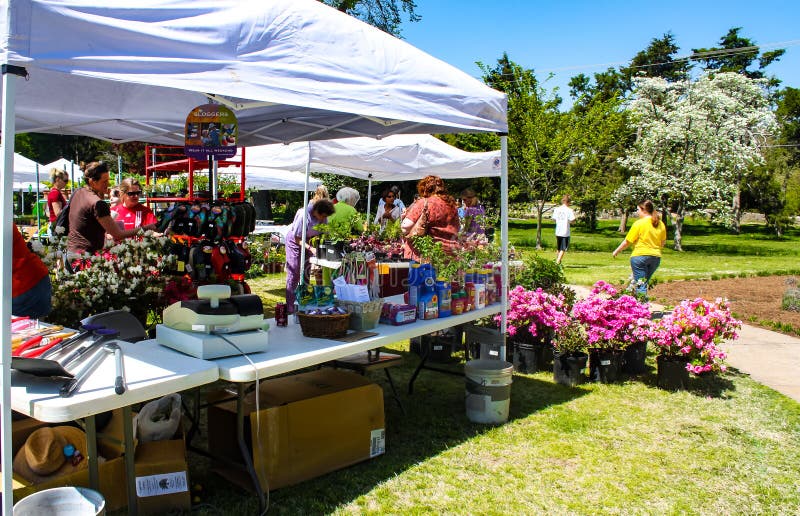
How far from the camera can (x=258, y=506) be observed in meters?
3.14

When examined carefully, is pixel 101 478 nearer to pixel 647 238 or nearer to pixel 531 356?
pixel 531 356

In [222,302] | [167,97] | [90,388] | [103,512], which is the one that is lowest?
[103,512]

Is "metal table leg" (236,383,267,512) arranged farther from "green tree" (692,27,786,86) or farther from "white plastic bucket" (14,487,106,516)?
"green tree" (692,27,786,86)

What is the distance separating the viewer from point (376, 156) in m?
8.10

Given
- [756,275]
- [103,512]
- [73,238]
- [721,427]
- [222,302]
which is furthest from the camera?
[756,275]

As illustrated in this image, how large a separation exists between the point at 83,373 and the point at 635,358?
455 cm

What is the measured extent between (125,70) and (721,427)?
4369 mm

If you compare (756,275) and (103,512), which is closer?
(103,512)

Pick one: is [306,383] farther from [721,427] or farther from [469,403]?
[721,427]

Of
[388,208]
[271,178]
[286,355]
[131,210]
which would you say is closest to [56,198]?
[131,210]

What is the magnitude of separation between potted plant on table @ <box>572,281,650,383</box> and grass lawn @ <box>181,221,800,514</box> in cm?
17

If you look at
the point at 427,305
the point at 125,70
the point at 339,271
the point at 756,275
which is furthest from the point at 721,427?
the point at 756,275

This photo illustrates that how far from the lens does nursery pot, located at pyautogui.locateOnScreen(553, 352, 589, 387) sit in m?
5.33

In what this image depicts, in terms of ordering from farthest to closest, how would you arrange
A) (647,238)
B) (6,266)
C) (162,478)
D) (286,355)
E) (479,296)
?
(647,238)
(479,296)
(286,355)
(162,478)
(6,266)
